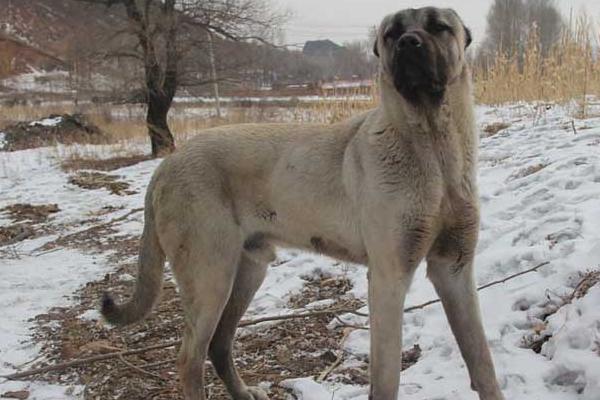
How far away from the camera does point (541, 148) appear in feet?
19.6

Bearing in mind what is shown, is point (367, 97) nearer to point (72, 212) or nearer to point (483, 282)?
point (72, 212)

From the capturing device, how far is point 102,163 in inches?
457

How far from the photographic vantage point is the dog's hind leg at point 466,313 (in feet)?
8.60

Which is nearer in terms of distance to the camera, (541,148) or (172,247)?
(172,247)

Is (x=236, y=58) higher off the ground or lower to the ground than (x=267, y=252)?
higher

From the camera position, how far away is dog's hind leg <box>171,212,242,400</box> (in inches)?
114

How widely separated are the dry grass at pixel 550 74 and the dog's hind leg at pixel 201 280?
5674 millimetres

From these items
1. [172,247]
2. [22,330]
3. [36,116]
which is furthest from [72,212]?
[36,116]

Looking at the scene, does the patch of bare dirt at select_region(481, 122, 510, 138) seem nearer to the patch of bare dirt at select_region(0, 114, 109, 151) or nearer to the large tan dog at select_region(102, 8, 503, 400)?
the large tan dog at select_region(102, 8, 503, 400)

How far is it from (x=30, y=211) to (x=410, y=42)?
662 centimetres

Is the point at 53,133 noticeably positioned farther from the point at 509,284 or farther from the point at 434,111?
the point at 434,111

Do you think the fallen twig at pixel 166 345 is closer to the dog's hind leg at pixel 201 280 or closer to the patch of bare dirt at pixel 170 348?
the patch of bare dirt at pixel 170 348

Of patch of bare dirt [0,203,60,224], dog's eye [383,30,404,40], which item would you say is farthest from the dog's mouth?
patch of bare dirt [0,203,60,224]

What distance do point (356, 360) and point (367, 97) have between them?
21.6 ft
